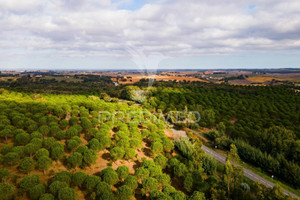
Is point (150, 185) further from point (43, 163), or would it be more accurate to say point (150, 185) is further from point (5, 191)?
point (5, 191)

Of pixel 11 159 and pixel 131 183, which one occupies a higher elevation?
pixel 11 159

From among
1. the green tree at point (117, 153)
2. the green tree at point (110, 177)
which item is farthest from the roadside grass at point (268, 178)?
the green tree at point (110, 177)

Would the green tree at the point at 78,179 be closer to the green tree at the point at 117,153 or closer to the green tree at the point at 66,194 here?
the green tree at the point at 66,194

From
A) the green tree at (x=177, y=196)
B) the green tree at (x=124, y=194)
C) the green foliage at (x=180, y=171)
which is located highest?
the green tree at (x=124, y=194)

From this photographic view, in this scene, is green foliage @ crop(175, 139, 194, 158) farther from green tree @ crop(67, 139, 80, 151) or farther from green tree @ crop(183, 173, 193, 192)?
green tree @ crop(67, 139, 80, 151)

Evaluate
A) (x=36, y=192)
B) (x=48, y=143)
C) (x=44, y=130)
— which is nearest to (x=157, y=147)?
(x=48, y=143)

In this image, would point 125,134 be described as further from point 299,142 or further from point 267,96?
point 267,96

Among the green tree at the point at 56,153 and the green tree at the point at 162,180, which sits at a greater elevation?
the green tree at the point at 56,153

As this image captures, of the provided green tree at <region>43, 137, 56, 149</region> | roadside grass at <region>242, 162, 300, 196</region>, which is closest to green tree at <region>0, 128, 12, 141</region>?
green tree at <region>43, 137, 56, 149</region>

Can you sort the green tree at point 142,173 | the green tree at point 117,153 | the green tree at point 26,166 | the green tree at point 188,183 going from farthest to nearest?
the green tree at point 117,153 < the green tree at point 188,183 < the green tree at point 142,173 < the green tree at point 26,166

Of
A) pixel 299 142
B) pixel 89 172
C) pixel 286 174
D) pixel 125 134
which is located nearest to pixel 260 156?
pixel 286 174

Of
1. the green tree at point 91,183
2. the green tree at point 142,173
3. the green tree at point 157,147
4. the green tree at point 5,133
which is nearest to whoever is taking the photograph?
the green tree at point 91,183

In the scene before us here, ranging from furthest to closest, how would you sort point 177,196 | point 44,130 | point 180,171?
point 44,130, point 180,171, point 177,196
